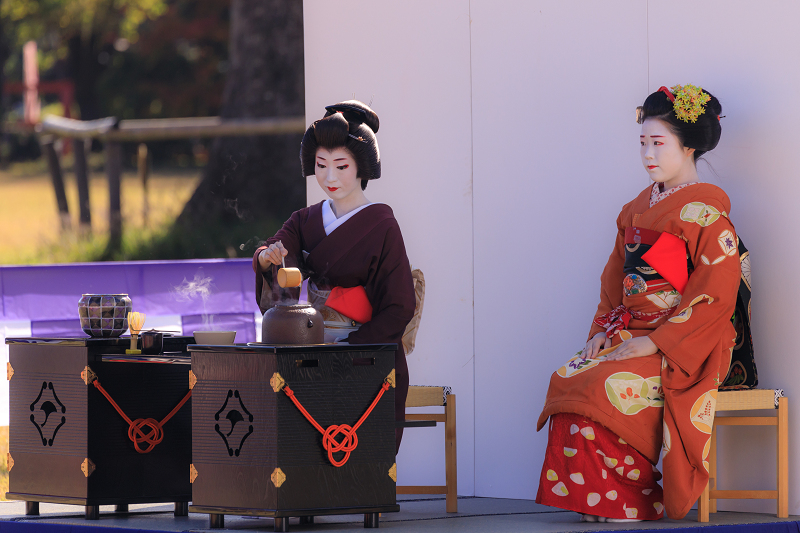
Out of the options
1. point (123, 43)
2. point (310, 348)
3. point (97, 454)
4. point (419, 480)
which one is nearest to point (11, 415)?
point (97, 454)

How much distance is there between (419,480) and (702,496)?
154 cm

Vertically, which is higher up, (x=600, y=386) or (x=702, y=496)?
(x=600, y=386)

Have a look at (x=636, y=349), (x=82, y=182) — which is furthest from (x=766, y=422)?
(x=82, y=182)

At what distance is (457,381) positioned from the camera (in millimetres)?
4570

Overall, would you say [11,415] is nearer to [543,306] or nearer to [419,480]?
[419,480]

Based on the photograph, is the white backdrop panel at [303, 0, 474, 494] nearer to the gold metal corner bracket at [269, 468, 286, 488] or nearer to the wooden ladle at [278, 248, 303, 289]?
the wooden ladle at [278, 248, 303, 289]

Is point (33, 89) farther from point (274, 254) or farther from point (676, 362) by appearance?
point (676, 362)

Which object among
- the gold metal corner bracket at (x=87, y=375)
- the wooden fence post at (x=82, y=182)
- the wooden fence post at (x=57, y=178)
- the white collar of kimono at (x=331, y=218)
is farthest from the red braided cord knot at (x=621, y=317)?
the wooden fence post at (x=57, y=178)

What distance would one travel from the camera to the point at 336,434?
3145 millimetres

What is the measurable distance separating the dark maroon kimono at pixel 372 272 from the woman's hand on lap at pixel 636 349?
2.50 feet

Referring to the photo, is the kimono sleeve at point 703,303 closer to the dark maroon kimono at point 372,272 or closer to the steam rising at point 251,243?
the dark maroon kimono at point 372,272

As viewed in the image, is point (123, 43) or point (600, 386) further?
point (123, 43)

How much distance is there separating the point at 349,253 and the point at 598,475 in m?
1.18

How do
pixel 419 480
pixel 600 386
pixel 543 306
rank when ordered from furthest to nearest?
pixel 419 480 → pixel 543 306 → pixel 600 386
